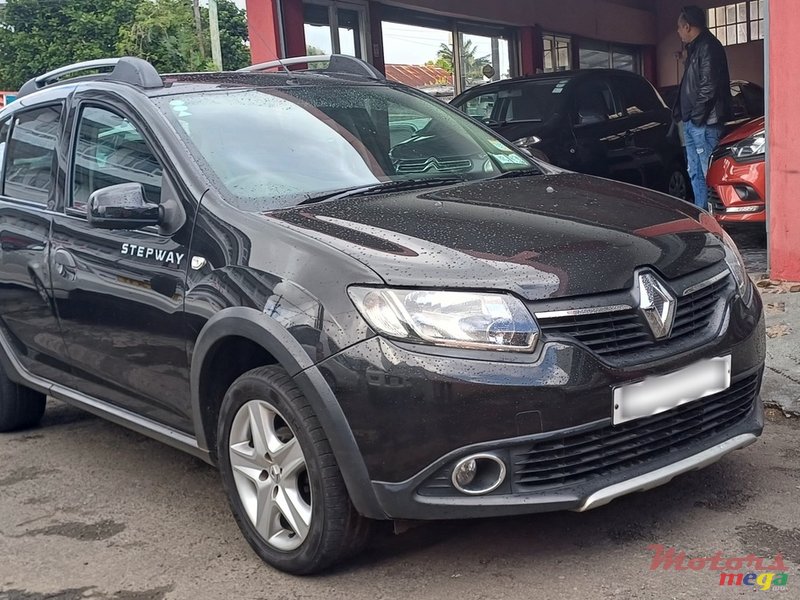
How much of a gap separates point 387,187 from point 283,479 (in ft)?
3.85

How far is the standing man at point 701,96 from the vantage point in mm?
8375

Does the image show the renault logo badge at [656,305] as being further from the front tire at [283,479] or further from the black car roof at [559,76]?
the black car roof at [559,76]

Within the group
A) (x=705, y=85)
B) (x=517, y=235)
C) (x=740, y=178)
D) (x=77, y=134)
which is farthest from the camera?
(x=705, y=85)

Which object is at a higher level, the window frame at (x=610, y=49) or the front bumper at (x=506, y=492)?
the window frame at (x=610, y=49)

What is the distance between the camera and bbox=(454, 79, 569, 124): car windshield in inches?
393

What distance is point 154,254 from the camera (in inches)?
140

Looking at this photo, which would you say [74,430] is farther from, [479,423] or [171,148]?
[479,423]

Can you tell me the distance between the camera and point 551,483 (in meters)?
2.87

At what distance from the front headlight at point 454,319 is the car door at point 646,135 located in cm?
795

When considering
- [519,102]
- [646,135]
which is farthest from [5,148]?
[646,135]

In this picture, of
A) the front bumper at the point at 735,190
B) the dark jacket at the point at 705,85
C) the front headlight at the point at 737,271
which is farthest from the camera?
the dark jacket at the point at 705,85

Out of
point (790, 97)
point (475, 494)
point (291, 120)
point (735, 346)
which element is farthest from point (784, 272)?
point (475, 494)

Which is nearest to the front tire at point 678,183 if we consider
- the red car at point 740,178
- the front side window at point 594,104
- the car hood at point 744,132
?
the front side window at point 594,104

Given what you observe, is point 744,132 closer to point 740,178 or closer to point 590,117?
point 740,178
